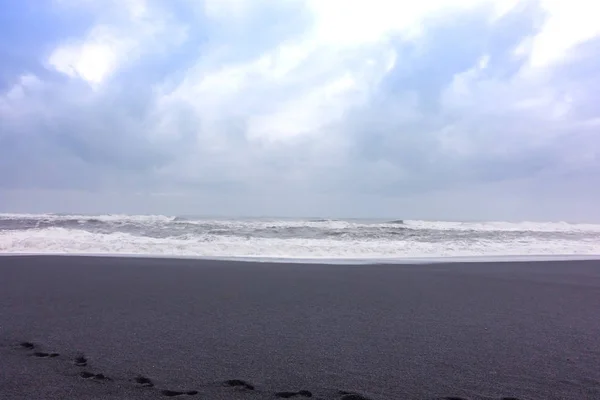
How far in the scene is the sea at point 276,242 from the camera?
16766 mm

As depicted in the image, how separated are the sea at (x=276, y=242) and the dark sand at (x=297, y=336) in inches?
250

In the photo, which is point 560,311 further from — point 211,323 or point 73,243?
point 73,243

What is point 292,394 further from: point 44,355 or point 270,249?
point 270,249

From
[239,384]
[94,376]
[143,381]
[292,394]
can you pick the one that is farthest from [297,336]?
[94,376]

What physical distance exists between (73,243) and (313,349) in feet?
51.5

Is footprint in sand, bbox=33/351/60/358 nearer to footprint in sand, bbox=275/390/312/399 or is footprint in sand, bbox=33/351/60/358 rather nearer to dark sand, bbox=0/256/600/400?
dark sand, bbox=0/256/600/400

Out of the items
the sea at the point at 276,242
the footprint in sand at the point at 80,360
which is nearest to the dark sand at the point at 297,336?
the footprint in sand at the point at 80,360

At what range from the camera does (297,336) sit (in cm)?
536

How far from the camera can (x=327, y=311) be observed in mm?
6758

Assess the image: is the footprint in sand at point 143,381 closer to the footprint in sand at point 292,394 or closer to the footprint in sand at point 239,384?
the footprint in sand at point 239,384

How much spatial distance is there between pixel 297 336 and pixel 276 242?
565 inches

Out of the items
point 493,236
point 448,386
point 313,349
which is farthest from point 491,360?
point 493,236

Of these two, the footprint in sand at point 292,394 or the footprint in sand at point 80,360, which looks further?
the footprint in sand at point 80,360


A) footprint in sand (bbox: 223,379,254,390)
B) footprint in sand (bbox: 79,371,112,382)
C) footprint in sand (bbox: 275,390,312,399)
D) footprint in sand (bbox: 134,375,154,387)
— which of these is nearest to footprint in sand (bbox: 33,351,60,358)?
footprint in sand (bbox: 79,371,112,382)
